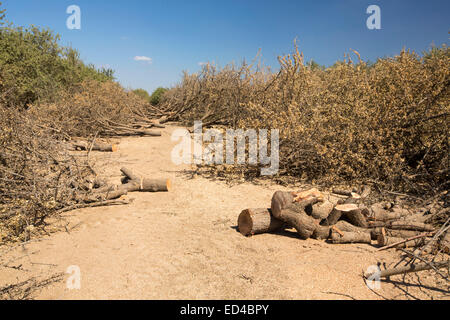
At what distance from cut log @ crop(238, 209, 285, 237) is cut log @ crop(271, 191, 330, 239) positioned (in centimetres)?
13

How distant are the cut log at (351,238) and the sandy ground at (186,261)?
140mm

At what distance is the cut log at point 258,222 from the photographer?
4.36 metres

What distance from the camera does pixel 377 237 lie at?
4.15 meters

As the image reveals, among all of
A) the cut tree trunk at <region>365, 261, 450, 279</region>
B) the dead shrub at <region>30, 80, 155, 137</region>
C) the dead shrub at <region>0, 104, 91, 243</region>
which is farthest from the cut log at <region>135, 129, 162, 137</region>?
the cut tree trunk at <region>365, 261, 450, 279</region>

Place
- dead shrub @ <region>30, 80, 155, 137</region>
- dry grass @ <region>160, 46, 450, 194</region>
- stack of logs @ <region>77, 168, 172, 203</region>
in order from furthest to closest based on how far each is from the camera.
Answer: dead shrub @ <region>30, 80, 155, 137</region>
dry grass @ <region>160, 46, 450, 194</region>
stack of logs @ <region>77, 168, 172, 203</region>

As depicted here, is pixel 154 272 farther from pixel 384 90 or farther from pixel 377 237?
pixel 384 90

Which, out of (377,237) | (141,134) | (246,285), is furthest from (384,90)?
(141,134)

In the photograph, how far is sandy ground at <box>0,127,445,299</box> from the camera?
9.80 feet

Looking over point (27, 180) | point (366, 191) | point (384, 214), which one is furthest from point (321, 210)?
point (27, 180)

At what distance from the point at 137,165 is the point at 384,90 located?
7.42 meters

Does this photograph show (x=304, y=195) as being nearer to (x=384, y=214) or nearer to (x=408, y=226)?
(x=384, y=214)

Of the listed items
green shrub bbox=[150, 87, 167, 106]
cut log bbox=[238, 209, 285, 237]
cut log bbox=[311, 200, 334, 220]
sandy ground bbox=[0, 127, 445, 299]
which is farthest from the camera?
green shrub bbox=[150, 87, 167, 106]

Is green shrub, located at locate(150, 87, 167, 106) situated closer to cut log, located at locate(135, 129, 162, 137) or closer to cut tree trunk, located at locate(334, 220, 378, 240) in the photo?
cut log, located at locate(135, 129, 162, 137)

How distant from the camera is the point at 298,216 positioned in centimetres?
427
